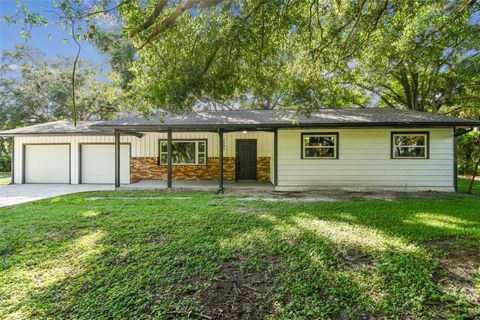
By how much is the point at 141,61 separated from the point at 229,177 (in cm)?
698

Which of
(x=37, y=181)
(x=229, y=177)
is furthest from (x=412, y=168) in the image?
(x=37, y=181)

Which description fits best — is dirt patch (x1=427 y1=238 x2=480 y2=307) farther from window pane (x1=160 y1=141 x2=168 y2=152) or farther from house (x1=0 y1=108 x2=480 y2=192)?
window pane (x1=160 y1=141 x2=168 y2=152)

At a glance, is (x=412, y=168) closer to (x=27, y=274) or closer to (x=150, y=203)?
(x=150, y=203)

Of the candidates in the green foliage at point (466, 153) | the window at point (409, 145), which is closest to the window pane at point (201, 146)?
the window at point (409, 145)

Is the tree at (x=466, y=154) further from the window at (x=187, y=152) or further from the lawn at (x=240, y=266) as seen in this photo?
the window at (x=187, y=152)

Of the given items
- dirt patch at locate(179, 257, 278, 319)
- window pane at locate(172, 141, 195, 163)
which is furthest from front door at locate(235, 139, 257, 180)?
dirt patch at locate(179, 257, 278, 319)

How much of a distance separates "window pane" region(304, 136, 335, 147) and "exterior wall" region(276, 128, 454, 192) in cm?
28

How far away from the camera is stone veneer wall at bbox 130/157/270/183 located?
12.0m

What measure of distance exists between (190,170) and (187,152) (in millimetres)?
899

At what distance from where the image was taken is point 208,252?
345 cm

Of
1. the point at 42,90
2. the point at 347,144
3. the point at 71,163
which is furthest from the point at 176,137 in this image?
the point at 42,90

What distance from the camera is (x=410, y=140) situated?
9.18 metres

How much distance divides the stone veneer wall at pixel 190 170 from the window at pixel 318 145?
2788 millimetres

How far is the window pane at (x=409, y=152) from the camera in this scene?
29.8 ft
